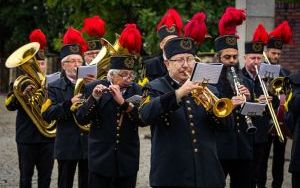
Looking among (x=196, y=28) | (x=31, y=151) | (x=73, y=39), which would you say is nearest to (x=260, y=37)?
(x=73, y=39)

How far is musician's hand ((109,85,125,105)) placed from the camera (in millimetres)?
7203

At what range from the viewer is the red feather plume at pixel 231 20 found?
25.9 feet

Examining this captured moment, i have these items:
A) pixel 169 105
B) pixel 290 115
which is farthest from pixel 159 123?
pixel 290 115

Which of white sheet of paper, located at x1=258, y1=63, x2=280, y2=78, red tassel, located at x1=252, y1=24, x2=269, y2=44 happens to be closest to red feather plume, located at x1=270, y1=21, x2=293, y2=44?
red tassel, located at x1=252, y1=24, x2=269, y2=44

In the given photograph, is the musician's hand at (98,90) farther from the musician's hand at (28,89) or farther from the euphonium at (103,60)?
the musician's hand at (28,89)

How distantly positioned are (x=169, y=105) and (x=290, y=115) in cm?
254

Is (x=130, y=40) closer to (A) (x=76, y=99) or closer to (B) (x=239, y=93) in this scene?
(A) (x=76, y=99)

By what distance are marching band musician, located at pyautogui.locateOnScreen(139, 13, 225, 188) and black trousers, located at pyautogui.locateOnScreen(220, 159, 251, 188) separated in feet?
5.97

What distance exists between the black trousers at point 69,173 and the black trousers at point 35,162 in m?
0.67

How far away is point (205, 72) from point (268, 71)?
3.38 m

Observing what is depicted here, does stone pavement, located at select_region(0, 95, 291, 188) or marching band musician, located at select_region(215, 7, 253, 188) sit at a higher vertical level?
marching band musician, located at select_region(215, 7, 253, 188)

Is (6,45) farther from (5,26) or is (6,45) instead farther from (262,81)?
(262,81)

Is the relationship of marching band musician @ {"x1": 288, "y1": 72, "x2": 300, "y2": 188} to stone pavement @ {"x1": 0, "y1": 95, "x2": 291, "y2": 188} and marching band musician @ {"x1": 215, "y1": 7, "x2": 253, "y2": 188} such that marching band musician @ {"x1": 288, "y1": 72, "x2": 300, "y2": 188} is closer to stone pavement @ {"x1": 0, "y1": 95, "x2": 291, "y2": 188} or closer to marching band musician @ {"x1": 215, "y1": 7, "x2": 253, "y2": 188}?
marching band musician @ {"x1": 215, "y1": 7, "x2": 253, "y2": 188}

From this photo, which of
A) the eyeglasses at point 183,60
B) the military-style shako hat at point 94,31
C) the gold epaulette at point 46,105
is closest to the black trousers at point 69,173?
the gold epaulette at point 46,105
